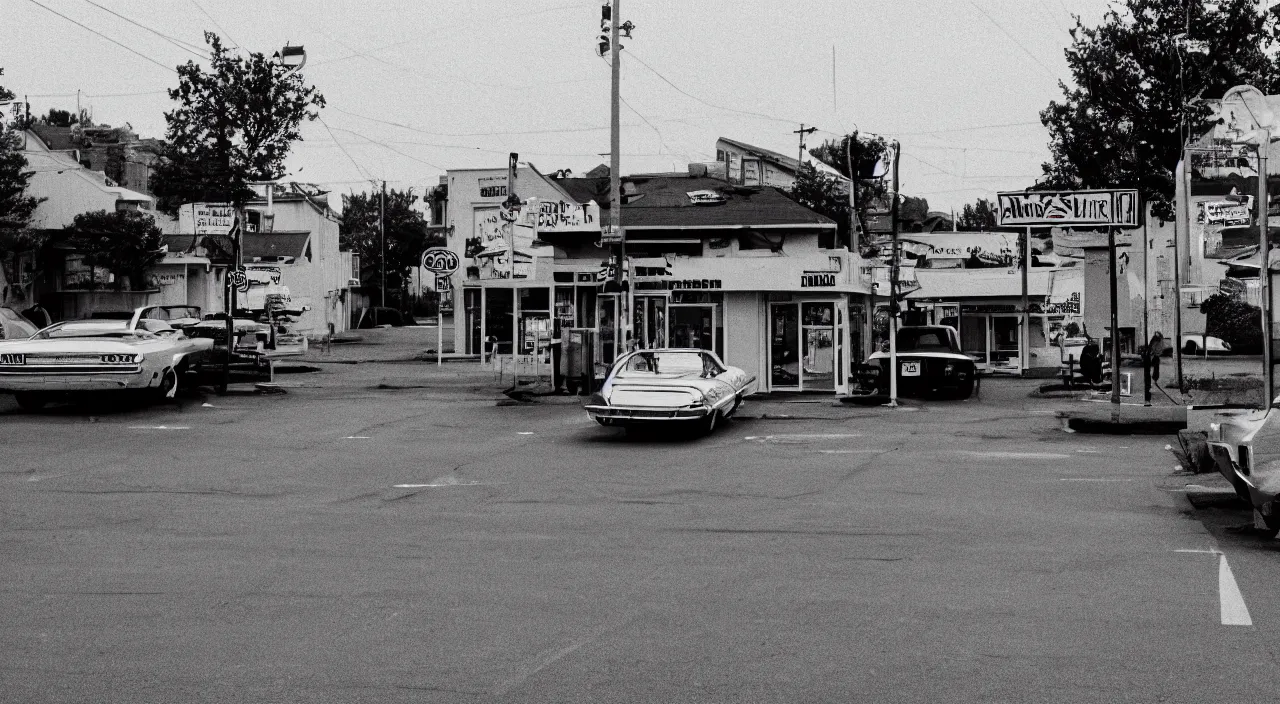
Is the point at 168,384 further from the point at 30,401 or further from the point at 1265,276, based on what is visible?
the point at 1265,276

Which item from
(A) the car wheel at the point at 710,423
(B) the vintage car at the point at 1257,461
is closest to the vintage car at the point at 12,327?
(A) the car wheel at the point at 710,423

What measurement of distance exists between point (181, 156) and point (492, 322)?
51.1ft

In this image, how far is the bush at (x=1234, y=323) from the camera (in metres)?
50.1

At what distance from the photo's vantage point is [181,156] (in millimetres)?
51625

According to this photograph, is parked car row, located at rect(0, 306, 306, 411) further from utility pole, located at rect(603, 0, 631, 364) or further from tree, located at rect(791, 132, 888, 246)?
tree, located at rect(791, 132, 888, 246)

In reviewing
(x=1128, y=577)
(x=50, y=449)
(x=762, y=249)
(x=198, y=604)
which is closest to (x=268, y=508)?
(x=198, y=604)

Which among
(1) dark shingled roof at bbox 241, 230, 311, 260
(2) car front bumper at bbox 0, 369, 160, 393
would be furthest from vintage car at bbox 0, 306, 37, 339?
(1) dark shingled roof at bbox 241, 230, 311, 260

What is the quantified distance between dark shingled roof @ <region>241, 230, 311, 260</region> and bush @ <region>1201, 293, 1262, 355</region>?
143ft

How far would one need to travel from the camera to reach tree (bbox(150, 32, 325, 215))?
51000 mm

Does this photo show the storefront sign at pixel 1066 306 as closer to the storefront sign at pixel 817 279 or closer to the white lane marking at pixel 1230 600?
the storefront sign at pixel 817 279

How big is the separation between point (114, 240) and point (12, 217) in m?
4.84

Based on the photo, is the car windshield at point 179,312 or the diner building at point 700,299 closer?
the diner building at point 700,299

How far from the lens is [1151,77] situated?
4603 centimetres

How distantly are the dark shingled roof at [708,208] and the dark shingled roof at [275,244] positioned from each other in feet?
69.5
